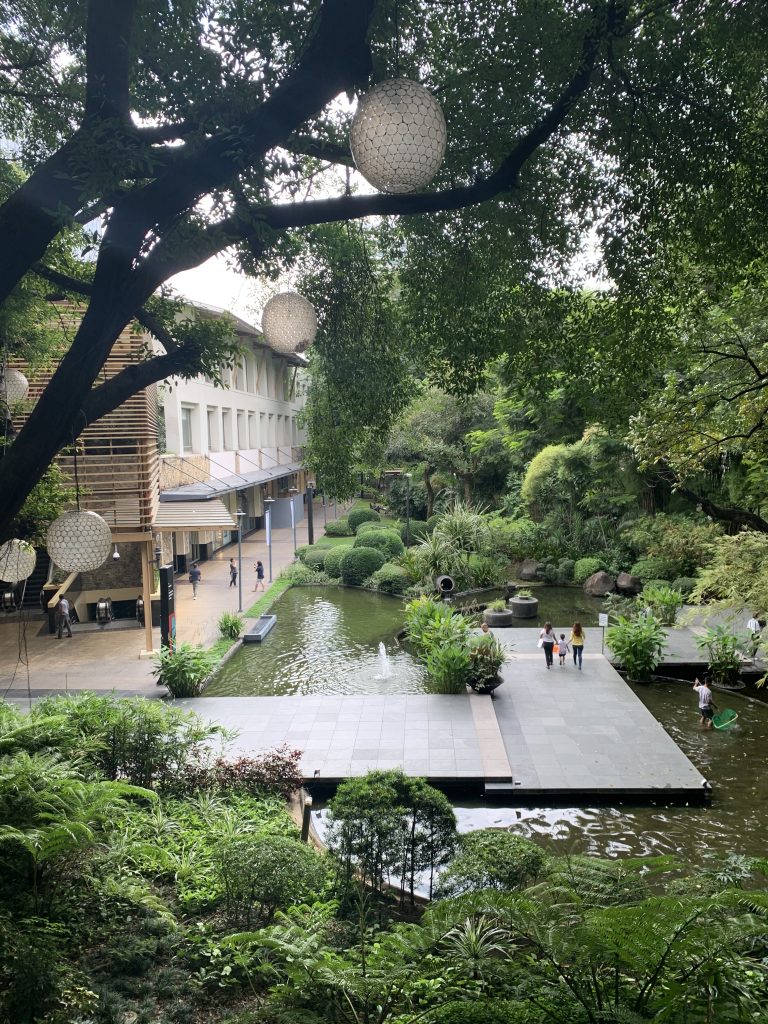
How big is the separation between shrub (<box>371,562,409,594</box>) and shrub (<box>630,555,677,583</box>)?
6.88 metres

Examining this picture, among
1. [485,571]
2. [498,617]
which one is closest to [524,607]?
[498,617]

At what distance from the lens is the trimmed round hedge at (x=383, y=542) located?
2667 cm

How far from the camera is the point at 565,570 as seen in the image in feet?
81.2

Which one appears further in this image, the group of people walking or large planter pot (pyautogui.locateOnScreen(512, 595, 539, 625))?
large planter pot (pyautogui.locateOnScreen(512, 595, 539, 625))

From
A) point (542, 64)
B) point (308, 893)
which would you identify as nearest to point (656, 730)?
point (308, 893)

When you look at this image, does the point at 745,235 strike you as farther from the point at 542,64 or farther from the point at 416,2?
the point at 416,2

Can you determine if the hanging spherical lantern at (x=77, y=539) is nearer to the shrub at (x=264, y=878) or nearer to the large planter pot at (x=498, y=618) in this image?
the shrub at (x=264, y=878)

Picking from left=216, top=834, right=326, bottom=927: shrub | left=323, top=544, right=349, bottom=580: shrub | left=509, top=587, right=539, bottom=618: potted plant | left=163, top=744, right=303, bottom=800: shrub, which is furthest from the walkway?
left=509, top=587, right=539, bottom=618: potted plant

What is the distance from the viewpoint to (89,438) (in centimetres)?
1592

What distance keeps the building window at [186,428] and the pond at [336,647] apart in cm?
610

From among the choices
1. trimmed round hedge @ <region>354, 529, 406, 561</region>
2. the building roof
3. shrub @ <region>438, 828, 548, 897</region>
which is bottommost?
shrub @ <region>438, 828, 548, 897</region>

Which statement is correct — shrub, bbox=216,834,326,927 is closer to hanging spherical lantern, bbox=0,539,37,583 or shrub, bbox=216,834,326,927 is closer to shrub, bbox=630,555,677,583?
hanging spherical lantern, bbox=0,539,37,583

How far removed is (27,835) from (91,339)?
343cm

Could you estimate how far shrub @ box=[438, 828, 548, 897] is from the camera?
5.80 meters
